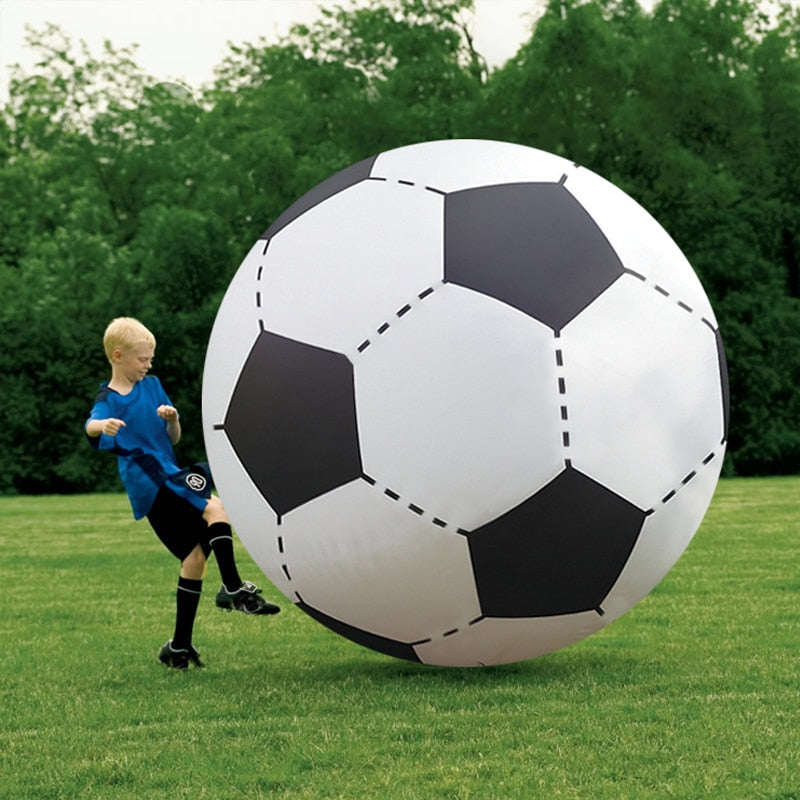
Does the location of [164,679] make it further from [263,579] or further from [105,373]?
[105,373]

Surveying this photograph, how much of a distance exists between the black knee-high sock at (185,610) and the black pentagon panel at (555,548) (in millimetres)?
1735

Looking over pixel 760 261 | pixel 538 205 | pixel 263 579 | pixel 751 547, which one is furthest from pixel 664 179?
pixel 538 205

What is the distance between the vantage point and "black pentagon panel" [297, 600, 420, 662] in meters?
5.50

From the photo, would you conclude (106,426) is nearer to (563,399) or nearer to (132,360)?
(132,360)

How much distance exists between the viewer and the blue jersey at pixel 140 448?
624 cm

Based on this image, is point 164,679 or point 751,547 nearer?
point 164,679

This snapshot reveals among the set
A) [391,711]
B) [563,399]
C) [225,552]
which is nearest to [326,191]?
[563,399]

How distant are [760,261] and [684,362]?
2454 cm

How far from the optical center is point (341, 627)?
18.3 feet

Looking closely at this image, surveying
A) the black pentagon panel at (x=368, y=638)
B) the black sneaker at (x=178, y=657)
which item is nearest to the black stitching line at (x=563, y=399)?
the black pentagon panel at (x=368, y=638)

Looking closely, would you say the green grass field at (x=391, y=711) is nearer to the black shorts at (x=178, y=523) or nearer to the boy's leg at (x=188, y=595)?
the boy's leg at (x=188, y=595)

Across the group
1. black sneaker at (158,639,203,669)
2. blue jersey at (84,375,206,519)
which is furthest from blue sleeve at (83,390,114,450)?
black sneaker at (158,639,203,669)

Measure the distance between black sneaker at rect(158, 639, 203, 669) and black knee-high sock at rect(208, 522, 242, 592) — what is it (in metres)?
0.48

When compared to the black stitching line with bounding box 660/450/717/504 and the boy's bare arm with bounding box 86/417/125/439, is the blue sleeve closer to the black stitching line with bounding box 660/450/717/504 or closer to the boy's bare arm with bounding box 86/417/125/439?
the boy's bare arm with bounding box 86/417/125/439
